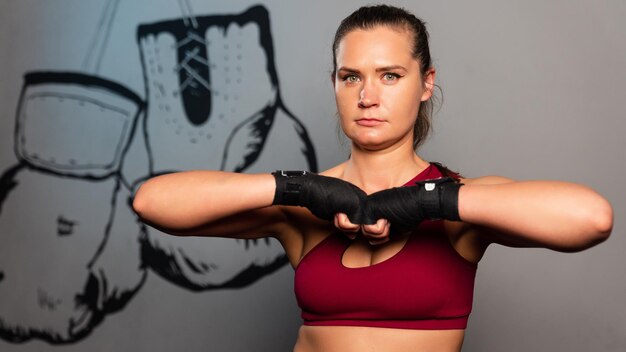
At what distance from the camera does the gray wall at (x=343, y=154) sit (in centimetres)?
273

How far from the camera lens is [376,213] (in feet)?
5.48

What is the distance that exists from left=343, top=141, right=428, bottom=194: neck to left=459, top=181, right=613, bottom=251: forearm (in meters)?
0.30

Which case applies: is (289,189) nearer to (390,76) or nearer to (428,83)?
(390,76)

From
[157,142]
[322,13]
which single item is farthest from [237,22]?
[157,142]

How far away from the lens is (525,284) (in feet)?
9.07

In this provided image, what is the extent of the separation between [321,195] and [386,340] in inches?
13.8

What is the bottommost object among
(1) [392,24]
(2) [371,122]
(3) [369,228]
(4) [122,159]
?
(4) [122,159]

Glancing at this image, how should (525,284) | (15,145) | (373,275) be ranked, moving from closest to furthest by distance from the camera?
(373,275), (525,284), (15,145)

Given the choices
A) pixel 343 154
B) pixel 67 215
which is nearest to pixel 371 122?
pixel 343 154

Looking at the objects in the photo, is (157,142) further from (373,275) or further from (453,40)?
(373,275)

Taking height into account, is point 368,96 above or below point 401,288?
above

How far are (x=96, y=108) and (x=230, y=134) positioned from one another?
1.88ft

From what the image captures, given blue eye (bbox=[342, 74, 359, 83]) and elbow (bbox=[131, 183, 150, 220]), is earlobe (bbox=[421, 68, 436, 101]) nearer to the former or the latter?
blue eye (bbox=[342, 74, 359, 83])

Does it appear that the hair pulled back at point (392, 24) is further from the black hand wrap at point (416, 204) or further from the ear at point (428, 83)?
the black hand wrap at point (416, 204)
